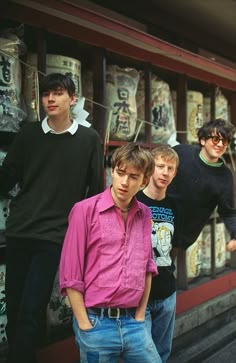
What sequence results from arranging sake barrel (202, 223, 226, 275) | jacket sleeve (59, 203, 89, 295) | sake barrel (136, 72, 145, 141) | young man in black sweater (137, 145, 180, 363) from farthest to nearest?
sake barrel (202, 223, 226, 275), sake barrel (136, 72, 145, 141), young man in black sweater (137, 145, 180, 363), jacket sleeve (59, 203, 89, 295)

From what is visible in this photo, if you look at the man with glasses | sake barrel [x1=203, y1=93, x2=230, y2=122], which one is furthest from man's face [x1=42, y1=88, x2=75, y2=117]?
sake barrel [x1=203, y1=93, x2=230, y2=122]

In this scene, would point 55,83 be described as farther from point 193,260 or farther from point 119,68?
point 193,260

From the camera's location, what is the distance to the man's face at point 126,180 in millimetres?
2152

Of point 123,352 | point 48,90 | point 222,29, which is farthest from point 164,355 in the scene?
point 222,29

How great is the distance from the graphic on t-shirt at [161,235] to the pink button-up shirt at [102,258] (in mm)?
486

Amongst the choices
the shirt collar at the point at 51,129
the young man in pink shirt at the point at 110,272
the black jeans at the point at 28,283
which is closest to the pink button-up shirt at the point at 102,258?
the young man in pink shirt at the point at 110,272

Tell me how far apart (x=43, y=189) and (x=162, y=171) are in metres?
0.73

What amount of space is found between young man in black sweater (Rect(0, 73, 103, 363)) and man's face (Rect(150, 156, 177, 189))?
363 millimetres

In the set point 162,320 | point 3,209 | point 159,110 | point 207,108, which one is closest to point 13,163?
point 3,209

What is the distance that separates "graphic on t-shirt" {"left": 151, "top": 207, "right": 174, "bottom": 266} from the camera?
2.72m

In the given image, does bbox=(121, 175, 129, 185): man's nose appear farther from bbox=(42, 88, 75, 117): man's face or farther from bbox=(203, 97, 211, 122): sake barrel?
bbox=(203, 97, 211, 122): sake barrel

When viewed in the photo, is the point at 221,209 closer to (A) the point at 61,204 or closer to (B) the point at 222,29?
(A) the point at 61,204

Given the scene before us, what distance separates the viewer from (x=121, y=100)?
3.79 m

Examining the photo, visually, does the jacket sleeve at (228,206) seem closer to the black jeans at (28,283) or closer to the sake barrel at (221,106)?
the black jeans at (28,283)
